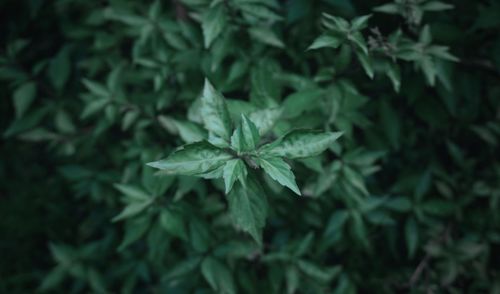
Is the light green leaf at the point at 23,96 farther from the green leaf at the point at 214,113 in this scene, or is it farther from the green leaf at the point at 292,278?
the green leaf at the point at 292,278

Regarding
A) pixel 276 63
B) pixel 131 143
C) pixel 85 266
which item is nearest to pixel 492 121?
pixel 276 63

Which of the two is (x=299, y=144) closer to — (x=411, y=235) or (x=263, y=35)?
(x=263, y=35)

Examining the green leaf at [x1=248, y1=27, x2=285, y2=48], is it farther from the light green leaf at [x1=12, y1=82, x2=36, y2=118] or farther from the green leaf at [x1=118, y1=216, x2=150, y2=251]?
the light green leaf at [x1=12, y1=82, x2=36, y2=118]

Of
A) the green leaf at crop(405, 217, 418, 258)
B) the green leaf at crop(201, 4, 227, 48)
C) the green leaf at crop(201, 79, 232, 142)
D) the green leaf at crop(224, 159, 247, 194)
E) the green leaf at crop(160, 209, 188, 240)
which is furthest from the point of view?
the green leaf at crop(405, 217, 418, 258)

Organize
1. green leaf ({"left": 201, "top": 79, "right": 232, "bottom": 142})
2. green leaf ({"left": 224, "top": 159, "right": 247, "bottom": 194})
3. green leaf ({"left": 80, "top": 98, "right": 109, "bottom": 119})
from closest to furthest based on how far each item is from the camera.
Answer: green leaf ({"left": 224, "top": 159, "right": 247, "bottom": 194}) < green leaf ({"left": 201, "top": 79, "right": 232, "bottom": 142}) < green leaf ({"left": 80, "top": 98, "right": 109, "bottom": 119})

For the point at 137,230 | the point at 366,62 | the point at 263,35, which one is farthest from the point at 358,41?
the point at 137,230

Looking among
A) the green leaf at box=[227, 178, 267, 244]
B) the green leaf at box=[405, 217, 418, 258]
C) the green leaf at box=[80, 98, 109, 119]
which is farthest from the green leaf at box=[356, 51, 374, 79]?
the green leaf at box=[80, 98, 109, 119]

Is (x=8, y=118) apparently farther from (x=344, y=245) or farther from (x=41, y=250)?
(x=344, y=245)
